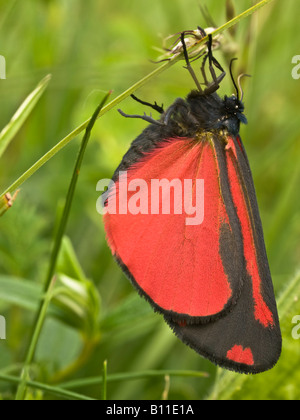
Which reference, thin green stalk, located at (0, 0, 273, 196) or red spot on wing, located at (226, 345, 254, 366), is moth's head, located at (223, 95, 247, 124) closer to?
thin green stalk, located at (0, 0, 273, 196)

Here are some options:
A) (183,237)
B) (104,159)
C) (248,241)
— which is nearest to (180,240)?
(183,237)

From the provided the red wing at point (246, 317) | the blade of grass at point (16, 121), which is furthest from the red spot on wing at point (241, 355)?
the blade of grass at point (16, 121)

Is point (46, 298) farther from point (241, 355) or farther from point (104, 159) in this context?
point (104, 159)

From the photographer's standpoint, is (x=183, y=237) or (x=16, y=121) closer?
(x=16, y=121)

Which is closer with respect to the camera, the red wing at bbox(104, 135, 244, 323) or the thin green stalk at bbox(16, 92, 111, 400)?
the thin green stalk at bbox(16, 92, 111, 400)

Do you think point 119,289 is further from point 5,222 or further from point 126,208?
point 126,208
